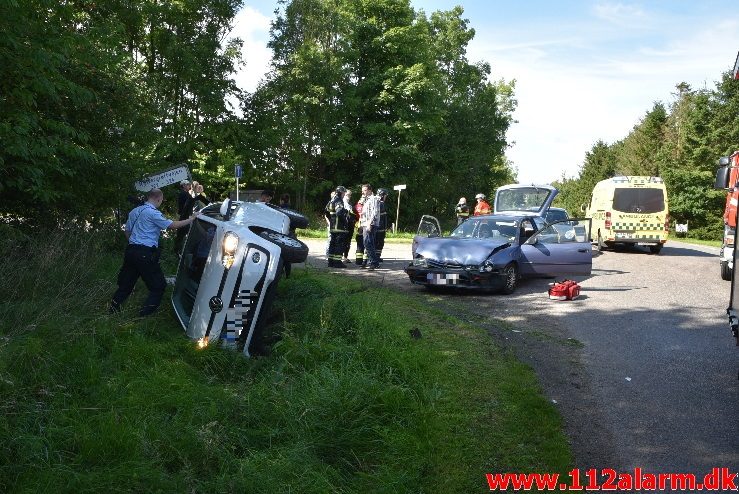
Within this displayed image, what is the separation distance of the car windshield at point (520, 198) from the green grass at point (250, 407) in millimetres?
14322

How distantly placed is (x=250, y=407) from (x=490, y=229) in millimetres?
9333

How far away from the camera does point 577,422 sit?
5.37m

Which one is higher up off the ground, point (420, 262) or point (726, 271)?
point (726, 271)

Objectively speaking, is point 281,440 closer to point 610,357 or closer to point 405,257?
point 610,357

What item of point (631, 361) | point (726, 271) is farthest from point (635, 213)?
point (631, 361)

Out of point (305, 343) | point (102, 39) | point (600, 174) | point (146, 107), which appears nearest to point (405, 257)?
point (146, 107)

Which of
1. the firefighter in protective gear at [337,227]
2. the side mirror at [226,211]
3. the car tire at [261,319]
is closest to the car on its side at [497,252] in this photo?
the firefighter in protective gear at [337,227]

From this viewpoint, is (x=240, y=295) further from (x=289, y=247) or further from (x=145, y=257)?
(x=145, y=257)

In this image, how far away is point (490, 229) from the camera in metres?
13.5

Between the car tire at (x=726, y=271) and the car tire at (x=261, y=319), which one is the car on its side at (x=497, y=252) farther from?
the car tire at (x=261, y=319)

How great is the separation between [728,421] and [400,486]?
2957 millimetres

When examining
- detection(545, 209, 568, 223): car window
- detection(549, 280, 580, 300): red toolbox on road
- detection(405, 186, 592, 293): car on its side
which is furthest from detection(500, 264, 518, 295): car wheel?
detection(545, 209, 568, 223): car window

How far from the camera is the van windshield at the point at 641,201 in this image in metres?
22.5

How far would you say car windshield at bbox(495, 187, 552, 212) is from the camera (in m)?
21.1
